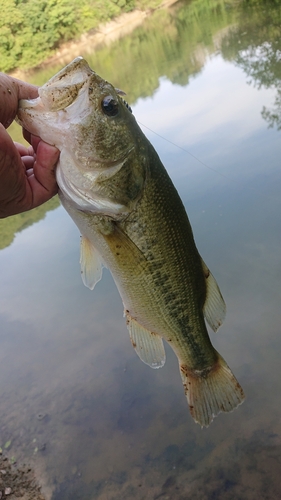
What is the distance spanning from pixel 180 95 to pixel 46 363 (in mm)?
11325

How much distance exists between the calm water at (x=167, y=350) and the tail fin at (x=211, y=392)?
153cm

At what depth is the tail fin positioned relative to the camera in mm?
2512

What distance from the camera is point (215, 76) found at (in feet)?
47.3

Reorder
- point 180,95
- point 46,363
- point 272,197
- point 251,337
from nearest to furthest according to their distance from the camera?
point 251,337
point 46,363
point 272,197
point 180,95

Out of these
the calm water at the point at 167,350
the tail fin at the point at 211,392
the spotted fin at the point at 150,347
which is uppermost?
the spotted fin at the point at 150,347

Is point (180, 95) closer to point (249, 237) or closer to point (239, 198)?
point (239, 198)

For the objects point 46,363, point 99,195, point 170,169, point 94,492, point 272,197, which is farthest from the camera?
point 170,169

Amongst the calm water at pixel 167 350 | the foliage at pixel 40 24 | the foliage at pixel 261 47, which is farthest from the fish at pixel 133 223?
the foliage at pixel 40 24

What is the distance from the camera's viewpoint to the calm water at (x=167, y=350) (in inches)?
152

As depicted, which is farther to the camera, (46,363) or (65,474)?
(46,363)

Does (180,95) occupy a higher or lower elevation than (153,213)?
lower

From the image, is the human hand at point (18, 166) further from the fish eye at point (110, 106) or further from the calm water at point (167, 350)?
the calm water at point (167, 350)

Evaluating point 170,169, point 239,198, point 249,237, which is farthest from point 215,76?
point 249,237

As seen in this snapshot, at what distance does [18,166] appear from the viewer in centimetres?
190
